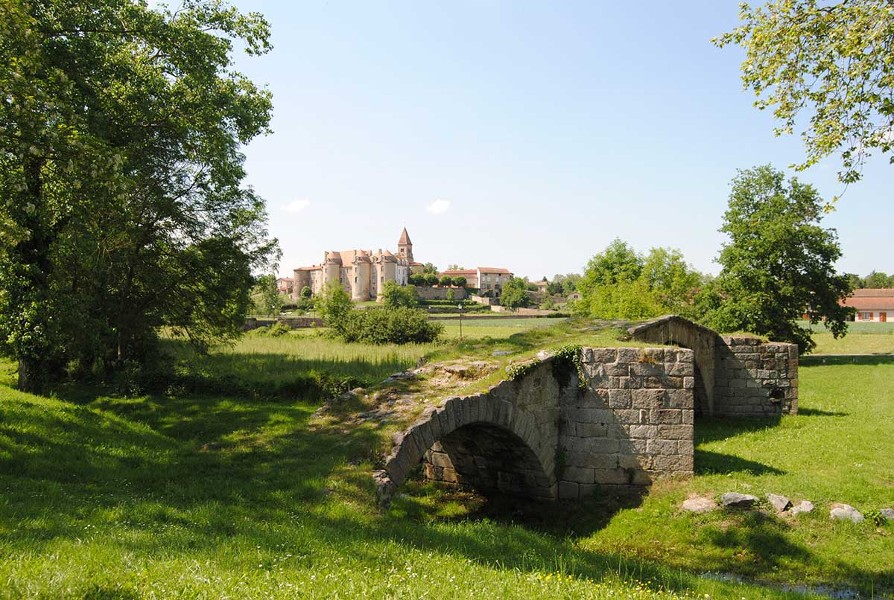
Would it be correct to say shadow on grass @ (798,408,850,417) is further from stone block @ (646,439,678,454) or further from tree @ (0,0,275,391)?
tree @ (0,0,275,391)

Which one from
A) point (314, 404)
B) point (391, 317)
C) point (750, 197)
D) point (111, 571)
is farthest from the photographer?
point (750, 197)

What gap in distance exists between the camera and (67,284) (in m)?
12.3

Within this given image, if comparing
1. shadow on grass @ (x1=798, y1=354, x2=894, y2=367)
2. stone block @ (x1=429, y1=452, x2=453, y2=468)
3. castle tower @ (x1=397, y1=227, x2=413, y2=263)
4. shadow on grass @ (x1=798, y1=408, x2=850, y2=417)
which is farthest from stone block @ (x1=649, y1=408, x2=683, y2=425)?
castle tower @ (x1=397, y1=227, x2=413, y2=263)

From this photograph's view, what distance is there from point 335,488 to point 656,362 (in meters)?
6.12

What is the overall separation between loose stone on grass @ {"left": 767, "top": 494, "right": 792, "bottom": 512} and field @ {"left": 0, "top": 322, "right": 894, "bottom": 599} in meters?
0.28

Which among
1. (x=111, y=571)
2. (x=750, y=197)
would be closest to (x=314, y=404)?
(x=111, y=571)

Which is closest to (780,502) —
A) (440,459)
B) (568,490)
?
(568,490)

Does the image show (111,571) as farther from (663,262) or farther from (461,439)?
(663,262)

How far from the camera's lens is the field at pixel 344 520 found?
13.6ft

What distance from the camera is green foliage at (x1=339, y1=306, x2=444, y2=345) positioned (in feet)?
92.3

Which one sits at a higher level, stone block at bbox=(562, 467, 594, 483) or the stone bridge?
the stone bridge

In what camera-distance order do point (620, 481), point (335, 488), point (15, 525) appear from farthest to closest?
1. point (620, 481)
2. point (335, 488)
3. point (15, 525)

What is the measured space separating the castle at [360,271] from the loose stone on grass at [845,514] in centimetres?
10785

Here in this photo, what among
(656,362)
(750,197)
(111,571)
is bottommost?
(111,571)
